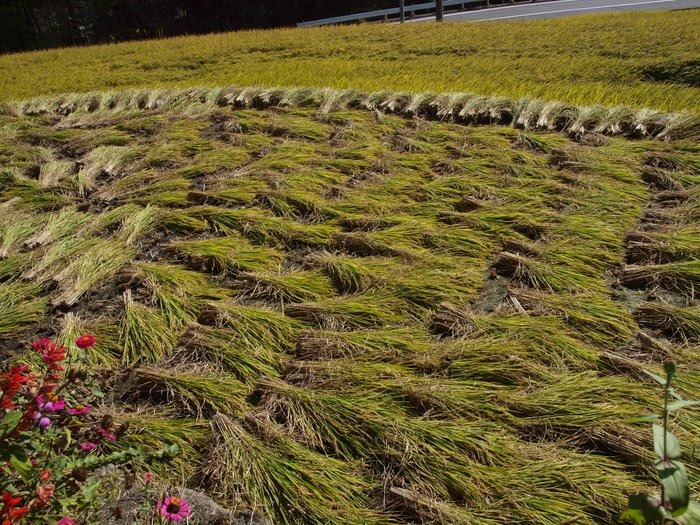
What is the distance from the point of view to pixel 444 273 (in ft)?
7.15

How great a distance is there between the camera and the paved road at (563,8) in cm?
1020

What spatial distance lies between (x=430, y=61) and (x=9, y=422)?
5118mm

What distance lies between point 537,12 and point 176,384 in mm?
12017

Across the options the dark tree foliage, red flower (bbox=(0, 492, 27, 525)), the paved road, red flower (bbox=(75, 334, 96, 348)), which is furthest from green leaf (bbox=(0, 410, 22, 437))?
the dark tree foliage

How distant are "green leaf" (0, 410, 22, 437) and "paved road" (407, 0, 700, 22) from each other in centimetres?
1127

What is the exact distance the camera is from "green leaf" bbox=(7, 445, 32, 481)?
1.08 m

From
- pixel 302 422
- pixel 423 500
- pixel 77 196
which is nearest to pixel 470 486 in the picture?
pixel 423 500

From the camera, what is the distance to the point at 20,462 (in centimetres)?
110

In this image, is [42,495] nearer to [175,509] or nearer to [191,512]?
[175,509]

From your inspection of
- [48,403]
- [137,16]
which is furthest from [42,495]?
[137,16]

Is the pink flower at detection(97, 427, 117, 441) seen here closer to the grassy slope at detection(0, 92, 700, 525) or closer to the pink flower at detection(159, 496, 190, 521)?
the grassy slope at detection(0, 92, 700, 525)

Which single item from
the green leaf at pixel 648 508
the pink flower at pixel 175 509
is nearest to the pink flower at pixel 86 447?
the pink flower at pixel 175 509

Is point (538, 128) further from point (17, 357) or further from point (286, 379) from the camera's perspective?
point (17, 357)

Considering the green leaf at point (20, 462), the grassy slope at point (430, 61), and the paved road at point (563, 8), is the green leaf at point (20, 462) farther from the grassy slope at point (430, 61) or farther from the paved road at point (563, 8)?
the paved road at point (563, 8)
